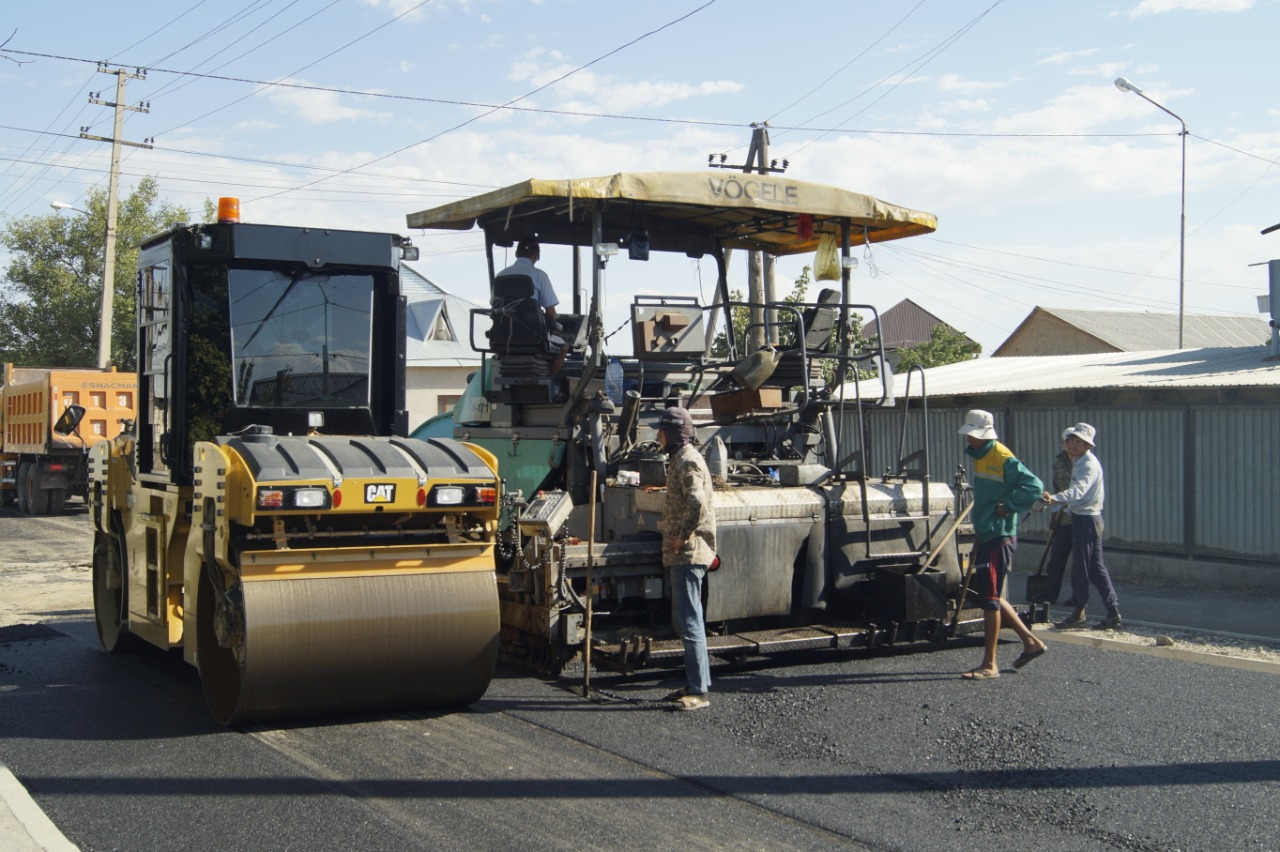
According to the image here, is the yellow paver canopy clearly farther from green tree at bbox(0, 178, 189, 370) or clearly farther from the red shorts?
green tree at bbox(0, 178, 189, 370)

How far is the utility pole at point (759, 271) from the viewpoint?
9.55 m

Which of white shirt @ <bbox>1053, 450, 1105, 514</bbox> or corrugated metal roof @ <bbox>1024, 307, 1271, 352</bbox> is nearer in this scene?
white shirt @ <bbox>1053, 450, 1105, 514</bbox>

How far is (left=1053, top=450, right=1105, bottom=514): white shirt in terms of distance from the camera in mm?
9672

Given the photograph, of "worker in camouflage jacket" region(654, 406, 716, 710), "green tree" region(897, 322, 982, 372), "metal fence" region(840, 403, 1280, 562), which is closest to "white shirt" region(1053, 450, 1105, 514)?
"metal fence" region(840, 403, 1280, 562)

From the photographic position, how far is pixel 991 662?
24.7 feet

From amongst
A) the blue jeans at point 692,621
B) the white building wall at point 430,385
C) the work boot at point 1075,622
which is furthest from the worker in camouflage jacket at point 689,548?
the white building wall at point 430,385

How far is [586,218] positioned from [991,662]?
395cm

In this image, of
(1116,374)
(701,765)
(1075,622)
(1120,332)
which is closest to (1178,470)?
(1116,374)

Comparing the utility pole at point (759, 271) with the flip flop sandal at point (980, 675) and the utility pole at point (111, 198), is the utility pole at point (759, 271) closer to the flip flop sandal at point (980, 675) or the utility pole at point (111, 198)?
the flip flop sandal at point (980, 675)

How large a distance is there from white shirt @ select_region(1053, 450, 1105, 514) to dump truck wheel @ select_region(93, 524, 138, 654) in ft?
22.5

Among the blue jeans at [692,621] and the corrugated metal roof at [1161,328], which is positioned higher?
the corrugated metal roof at [1161,328]

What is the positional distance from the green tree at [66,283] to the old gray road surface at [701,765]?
29.2 m

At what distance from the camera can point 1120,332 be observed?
35875 millimetres

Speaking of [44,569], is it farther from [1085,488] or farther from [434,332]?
[434,332]
